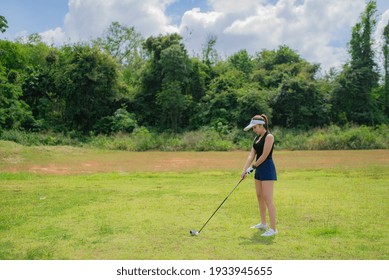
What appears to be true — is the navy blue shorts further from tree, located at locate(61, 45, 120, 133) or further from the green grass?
tree, located at locate(61, 45, 120, 133)

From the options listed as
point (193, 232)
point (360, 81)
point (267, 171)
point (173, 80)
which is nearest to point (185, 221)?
point (193, 232)

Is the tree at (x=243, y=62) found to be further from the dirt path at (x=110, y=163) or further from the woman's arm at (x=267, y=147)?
the woman's arm at (x=267, y=147)

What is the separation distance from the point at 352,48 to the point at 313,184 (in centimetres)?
3404

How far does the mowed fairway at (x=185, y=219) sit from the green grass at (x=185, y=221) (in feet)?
0.05

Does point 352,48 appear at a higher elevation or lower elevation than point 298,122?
higher

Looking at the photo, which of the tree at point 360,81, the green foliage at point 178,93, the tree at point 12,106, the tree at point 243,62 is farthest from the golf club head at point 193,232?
the tree at point 243,62

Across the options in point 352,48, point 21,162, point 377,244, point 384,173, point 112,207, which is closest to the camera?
point 377,244

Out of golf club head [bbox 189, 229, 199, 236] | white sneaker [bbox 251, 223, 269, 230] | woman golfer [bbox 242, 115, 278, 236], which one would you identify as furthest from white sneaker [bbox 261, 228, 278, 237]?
golf club head [bbox 189, 229, 199, 236]

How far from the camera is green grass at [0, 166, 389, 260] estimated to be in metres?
5.80

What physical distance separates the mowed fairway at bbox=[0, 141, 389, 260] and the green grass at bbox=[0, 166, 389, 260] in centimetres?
2
